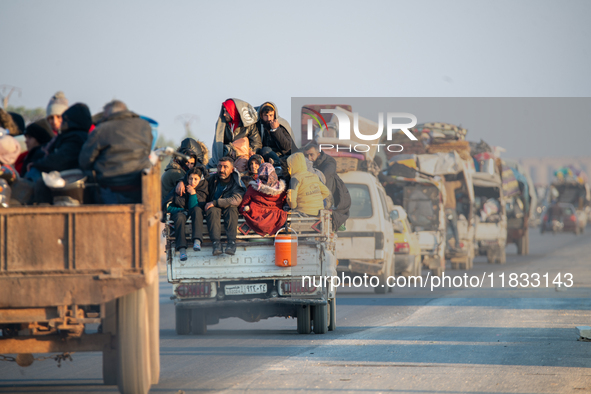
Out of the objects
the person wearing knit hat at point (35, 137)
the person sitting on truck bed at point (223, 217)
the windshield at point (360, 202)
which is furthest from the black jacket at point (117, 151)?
the windshield at point (360, 202)

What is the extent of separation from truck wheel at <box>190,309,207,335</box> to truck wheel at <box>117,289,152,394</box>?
489 centimetres

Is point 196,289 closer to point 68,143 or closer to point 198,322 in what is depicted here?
point 198,322

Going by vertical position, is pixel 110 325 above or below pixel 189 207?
below

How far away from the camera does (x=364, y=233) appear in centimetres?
1622

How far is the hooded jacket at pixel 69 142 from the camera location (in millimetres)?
6625

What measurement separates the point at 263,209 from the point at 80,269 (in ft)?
15.0

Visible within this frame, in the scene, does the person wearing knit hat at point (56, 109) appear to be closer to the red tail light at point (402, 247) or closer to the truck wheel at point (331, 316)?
the truck wheel at point (331, 316)

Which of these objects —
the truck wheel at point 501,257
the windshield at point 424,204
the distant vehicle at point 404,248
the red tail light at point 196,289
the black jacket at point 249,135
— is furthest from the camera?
the truck wheel at point 501,257

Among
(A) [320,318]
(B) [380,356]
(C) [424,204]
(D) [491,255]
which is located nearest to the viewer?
(B) [380,356]

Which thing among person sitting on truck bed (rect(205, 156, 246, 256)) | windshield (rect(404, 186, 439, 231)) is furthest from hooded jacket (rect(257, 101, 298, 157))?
windshield (rect(404, 186, 439, 231))

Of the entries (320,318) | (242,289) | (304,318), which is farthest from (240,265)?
(320,318)

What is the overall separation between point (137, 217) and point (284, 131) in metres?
6.55

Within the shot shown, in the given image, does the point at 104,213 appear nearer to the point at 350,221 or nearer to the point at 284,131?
the point at 284,131

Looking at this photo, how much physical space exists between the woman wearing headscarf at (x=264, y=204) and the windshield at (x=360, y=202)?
5854mm
